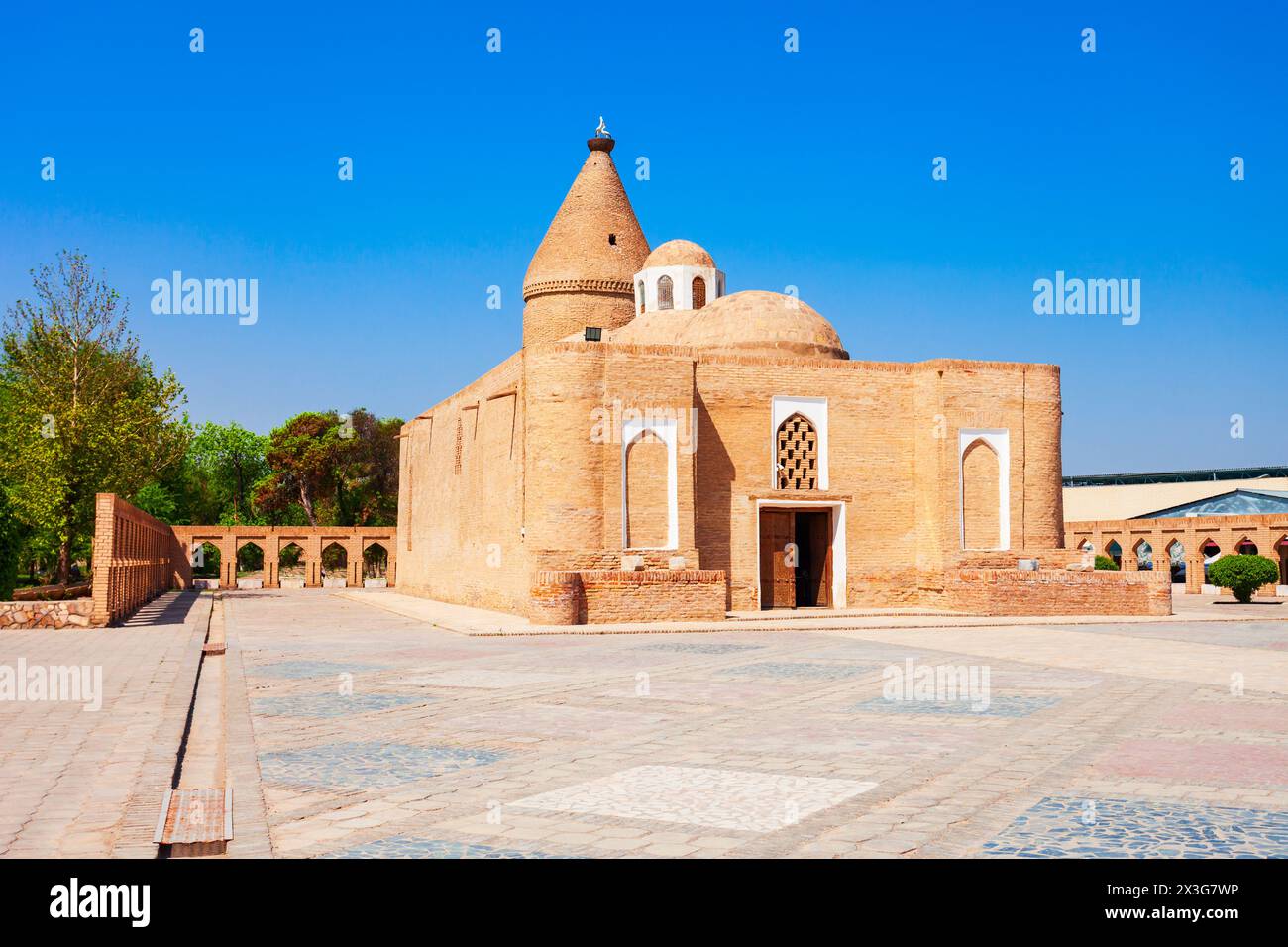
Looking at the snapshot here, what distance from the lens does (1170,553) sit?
35719 mm

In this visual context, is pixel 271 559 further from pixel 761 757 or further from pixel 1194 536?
pixel 761 757

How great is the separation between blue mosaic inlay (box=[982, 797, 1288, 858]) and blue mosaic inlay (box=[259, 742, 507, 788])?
9.50 feet

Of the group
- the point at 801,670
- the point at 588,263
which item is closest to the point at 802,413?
the point at 588,263

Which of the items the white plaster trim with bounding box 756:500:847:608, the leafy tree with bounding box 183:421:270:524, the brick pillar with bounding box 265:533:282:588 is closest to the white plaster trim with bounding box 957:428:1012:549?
the white plaster trim with bounding box 756:500:847:608

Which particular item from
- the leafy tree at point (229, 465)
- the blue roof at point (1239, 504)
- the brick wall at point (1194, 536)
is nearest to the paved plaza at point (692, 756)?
the brick wall at point (1194, 536)

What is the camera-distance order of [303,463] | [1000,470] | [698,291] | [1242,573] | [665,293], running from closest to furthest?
[1000,470] → [1242,573] → [698,291] → [665,293] → [303,463]

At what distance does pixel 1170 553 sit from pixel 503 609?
23072 mm

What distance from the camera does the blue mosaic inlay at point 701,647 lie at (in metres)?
13.7

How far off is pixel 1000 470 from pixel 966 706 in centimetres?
1564

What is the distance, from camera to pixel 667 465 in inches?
838

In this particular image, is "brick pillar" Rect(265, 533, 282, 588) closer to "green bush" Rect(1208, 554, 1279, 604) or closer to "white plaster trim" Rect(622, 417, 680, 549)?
"white plaster trim" Rect(622, 417, 680, 549)

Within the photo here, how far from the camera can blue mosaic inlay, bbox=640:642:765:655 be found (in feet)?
45.0

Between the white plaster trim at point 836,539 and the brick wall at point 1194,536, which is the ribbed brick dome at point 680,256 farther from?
the brick wall at point 1194,536
